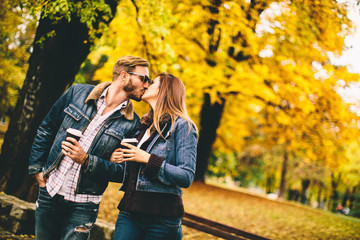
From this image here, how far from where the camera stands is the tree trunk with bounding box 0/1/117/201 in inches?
171

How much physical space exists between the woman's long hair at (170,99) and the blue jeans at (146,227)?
2.37ft

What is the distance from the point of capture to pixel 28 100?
438cm

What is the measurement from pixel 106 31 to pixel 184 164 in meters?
3.69

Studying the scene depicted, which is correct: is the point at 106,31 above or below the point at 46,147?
above

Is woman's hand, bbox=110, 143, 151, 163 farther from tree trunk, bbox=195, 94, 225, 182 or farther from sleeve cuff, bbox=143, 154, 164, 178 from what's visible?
tree trunk, bbox=195, 94, 225, 182

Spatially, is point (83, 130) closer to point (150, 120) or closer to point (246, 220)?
point (150, 120)

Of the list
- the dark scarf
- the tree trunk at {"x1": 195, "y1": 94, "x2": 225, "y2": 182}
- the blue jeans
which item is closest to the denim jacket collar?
the dark scarf

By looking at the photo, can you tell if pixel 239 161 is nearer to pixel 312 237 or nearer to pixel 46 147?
pixel 312 237

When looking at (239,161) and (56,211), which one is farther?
(239,161)

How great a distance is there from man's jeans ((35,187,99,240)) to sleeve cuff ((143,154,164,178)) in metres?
Result: 0.70

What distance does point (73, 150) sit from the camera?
6.55 feet

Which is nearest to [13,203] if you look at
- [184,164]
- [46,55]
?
[46,55]

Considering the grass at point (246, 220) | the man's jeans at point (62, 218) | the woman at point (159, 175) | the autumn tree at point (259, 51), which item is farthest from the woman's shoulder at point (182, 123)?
the grass at point (246, 220)

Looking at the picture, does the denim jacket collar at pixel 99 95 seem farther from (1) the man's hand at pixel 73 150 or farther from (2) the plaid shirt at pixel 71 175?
(1) the man's hand at pixel 73 150
